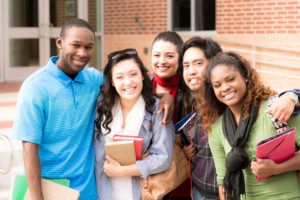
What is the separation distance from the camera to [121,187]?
117 inches

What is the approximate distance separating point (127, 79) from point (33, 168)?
2.67 feet

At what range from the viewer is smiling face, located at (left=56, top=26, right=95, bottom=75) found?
9.27ft

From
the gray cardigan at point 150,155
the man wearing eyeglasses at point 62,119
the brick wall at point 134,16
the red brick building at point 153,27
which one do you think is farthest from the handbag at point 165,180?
the brick wall at point 134,16

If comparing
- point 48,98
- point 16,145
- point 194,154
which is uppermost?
point 48,98

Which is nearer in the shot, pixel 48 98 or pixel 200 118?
pixel 48 98

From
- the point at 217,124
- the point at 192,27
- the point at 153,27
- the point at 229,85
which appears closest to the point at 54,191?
the point at 217,124

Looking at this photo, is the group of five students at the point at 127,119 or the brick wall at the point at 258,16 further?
the brick wall at the point at 258,16

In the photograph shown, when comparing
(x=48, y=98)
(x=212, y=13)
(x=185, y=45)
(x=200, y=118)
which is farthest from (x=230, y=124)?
(x=212, y=13)

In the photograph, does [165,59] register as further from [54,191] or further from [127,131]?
[54,191]

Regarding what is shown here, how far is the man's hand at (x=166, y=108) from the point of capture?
2.96 meters

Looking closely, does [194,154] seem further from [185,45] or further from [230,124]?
[185,45]

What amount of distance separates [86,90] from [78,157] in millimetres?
430

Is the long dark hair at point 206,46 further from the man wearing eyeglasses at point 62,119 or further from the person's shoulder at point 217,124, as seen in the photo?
the man wearing eyeglasses at point 62,119

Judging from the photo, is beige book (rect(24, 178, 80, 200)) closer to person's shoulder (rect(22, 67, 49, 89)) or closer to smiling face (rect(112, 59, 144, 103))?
person's shoulder (rect(22, 67, 49, 89))
